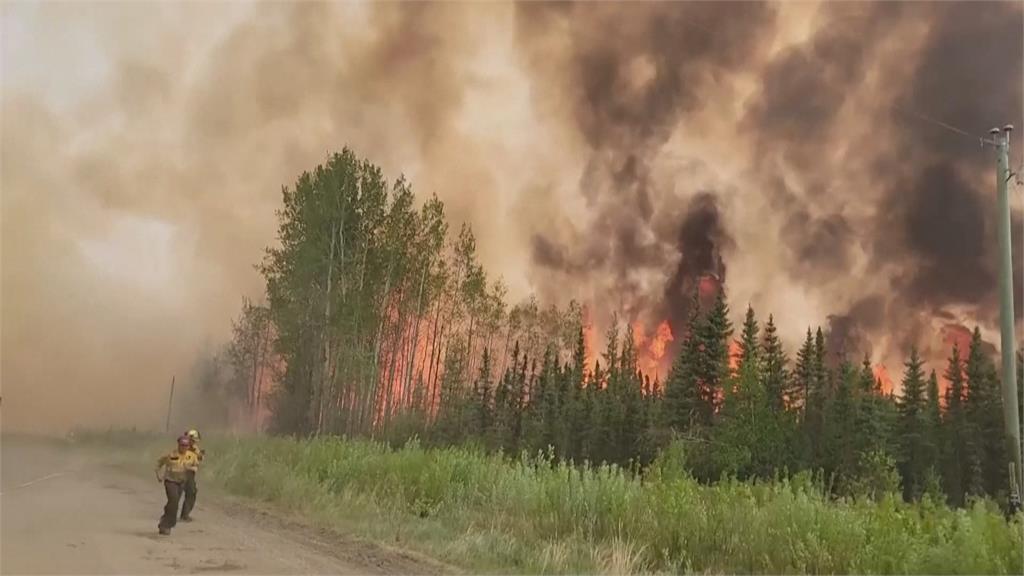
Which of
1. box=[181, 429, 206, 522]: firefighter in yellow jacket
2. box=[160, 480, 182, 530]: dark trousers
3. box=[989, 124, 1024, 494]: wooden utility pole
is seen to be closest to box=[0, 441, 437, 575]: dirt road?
box=[160, 480, 182, 530]: dark trousers

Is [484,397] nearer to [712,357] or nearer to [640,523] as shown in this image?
[712,357]

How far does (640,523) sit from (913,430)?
216 feet

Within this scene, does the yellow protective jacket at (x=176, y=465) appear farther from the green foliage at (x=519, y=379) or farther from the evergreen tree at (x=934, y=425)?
the evergreen tree at (x=934, y=425)

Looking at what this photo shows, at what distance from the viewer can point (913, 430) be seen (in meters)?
68.4

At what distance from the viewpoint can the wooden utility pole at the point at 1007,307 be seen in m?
13.1

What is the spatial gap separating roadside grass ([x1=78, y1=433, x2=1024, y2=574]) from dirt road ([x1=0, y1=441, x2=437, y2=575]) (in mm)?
1083

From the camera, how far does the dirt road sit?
10.9m

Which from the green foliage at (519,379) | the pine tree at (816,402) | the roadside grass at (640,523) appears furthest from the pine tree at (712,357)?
the roadside grass at (640,523)

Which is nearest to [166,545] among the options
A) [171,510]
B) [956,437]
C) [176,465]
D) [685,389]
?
[171,510]

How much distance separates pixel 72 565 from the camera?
1077cm

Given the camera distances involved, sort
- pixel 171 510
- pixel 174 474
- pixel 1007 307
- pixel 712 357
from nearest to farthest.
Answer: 1. pixel 1007 307
2. pixel 171 510
3. pixel 174 474
4. pixel 712 357

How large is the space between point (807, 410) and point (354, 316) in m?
47.8

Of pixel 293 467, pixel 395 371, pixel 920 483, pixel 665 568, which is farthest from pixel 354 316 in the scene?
pixel 920 483

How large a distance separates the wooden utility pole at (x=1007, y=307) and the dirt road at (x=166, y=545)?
1010 cm
